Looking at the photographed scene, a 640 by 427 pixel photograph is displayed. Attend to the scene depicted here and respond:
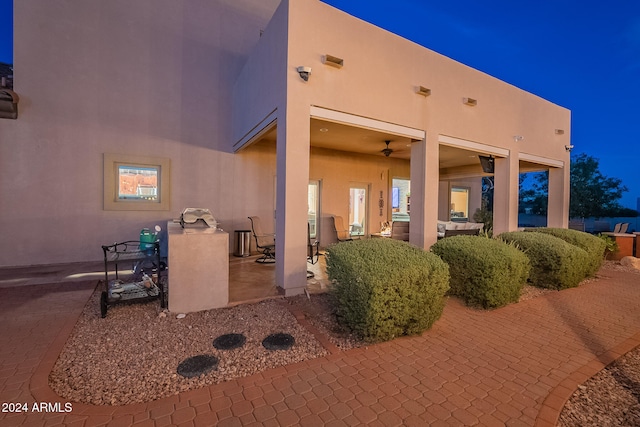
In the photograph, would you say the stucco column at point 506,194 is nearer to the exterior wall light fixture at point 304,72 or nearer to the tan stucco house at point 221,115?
the tan stucco house at point 221,115

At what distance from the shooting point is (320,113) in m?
4.91

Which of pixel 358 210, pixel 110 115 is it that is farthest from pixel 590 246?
pixel 110 115

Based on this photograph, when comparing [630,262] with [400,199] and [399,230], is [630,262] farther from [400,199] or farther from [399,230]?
[400,199]

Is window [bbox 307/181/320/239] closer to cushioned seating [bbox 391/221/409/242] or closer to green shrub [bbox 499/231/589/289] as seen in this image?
cushioned seating [bbox 391/221/409/242]

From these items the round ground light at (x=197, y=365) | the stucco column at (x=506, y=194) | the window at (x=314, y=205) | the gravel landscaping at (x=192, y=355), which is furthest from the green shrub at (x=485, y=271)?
the window at (x=314, y=205)

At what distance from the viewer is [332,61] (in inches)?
193

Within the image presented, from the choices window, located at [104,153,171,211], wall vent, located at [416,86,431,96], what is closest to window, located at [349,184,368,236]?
wall vent, located at [416,86,431,96]

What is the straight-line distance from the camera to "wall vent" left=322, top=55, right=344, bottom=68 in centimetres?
484

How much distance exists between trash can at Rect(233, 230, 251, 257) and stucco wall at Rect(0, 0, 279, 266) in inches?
17.2

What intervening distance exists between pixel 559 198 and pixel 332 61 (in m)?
9.14

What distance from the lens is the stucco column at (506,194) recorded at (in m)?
7.92

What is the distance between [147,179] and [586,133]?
4403 inches

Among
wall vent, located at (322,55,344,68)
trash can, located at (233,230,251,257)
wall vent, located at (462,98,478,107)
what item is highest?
wall vent, located at (462,98,478,107)

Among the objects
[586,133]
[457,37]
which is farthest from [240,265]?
[586,133]
